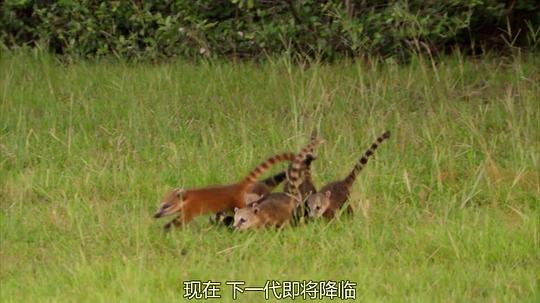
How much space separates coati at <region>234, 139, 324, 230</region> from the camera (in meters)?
6.31

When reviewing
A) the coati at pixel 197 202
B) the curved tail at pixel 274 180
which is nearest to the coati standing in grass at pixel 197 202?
the coati at pixel 197 202

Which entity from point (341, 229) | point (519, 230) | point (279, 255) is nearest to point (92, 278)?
point (279, 255)

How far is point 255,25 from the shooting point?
34.6ft

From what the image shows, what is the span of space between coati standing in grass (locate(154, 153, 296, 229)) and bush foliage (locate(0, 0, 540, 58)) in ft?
10.7

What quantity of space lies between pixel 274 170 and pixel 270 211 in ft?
3.94

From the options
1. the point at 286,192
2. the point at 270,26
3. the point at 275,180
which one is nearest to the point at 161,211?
the point at 286,192

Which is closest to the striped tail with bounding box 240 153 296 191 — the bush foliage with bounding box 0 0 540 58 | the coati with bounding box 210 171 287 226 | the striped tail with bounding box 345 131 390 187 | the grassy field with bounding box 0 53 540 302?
the coati with bounding box 210 171 287 226

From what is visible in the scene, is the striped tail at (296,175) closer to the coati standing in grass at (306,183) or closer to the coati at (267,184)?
the coati standing in grass at (306,183)

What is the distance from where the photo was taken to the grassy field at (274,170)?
580cm

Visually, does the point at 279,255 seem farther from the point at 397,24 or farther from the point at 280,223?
the point at 397,24

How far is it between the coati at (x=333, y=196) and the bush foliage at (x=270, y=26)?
8.95 ft

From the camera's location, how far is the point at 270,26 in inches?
404

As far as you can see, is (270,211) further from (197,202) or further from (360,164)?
(360,164)

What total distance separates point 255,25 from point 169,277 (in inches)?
202
